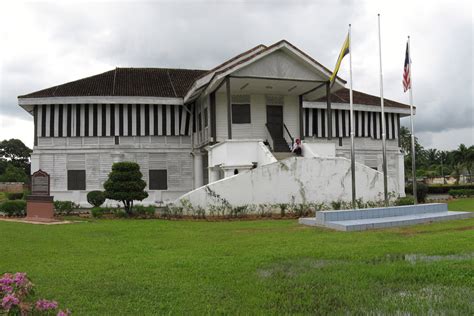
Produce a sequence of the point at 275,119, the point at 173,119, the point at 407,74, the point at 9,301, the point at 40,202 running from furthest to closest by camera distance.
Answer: the point at 173,119
the point at 275,119
the point at 40,202
the point at 407,74
the point at 9,301

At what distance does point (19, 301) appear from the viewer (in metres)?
3.83

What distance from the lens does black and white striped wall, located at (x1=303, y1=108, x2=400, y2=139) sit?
97.3 feet

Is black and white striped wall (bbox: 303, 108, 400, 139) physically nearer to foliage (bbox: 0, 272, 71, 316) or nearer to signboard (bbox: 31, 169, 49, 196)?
signboard (bbox: 31, 169, 49, 196)

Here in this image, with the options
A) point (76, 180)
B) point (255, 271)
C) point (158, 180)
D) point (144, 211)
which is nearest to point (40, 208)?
point (144, 211)

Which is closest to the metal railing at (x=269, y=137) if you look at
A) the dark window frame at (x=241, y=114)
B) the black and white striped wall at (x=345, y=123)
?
the dark window frame at (x=241, y=114)

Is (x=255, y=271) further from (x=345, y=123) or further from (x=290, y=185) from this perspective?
(x=345, y=123)

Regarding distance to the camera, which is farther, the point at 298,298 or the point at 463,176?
the point at 463,176

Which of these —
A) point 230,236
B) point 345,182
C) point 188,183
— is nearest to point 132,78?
point 188,183

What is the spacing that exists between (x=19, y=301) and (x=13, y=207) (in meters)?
17.3

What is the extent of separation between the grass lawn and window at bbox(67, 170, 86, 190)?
15198 mm

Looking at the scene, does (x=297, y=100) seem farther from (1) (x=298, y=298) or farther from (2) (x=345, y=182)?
(1) (x=298, y=298)

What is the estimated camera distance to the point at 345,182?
728 inches

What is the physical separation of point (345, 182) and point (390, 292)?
44.1 feet

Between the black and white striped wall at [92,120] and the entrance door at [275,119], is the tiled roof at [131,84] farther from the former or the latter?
the entrance door at [275,119]
